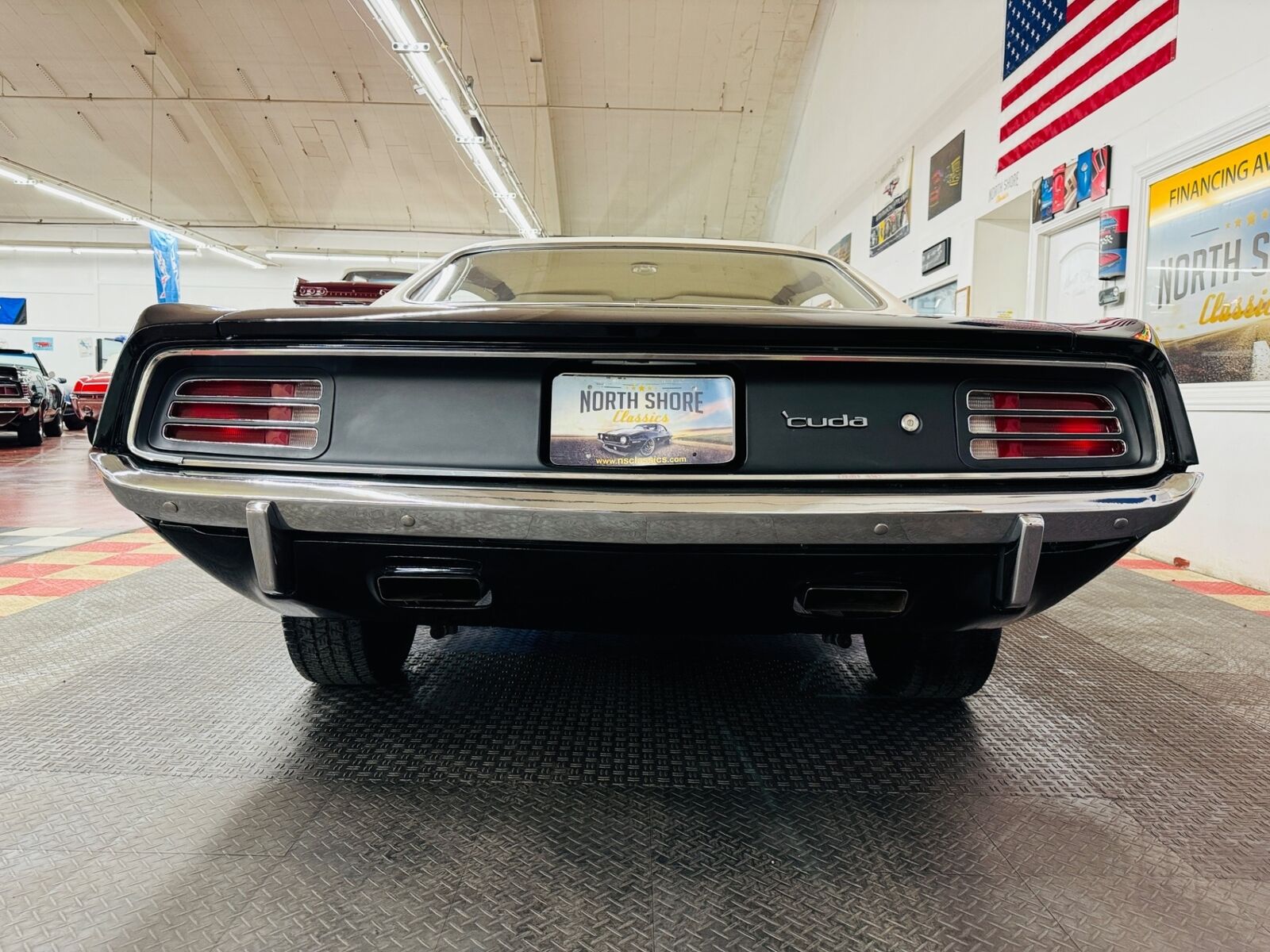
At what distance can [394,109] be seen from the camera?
13852mm

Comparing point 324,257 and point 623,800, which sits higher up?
point 324,257

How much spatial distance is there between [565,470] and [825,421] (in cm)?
46

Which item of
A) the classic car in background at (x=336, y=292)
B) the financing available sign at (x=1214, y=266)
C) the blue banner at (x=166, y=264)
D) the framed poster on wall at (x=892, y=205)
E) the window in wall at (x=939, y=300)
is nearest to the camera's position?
the financing available sign at (x=1214, y=266)

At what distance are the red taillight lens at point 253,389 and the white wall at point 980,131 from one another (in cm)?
416

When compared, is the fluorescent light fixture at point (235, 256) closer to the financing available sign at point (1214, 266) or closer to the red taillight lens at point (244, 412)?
the financing available sign at point (1214, 266)

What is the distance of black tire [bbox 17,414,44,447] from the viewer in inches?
413

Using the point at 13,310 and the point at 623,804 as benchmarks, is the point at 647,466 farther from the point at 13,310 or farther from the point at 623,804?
the point at 13,310

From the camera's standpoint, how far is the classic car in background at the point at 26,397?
9703 mm

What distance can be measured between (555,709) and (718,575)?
841 mm

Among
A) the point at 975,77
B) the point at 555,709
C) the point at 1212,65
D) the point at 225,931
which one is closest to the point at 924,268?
the point at 975,77

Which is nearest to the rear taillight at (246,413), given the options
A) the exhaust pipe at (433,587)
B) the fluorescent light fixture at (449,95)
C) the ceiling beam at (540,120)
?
the exhaust pipe at (433,587)

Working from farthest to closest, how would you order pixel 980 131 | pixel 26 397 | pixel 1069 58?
1. pixel 26 397
2. pixel 980 131
3. pixel 1069 58

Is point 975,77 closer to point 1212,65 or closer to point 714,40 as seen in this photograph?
point 1212,65

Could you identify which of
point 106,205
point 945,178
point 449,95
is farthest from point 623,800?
point 106,205
